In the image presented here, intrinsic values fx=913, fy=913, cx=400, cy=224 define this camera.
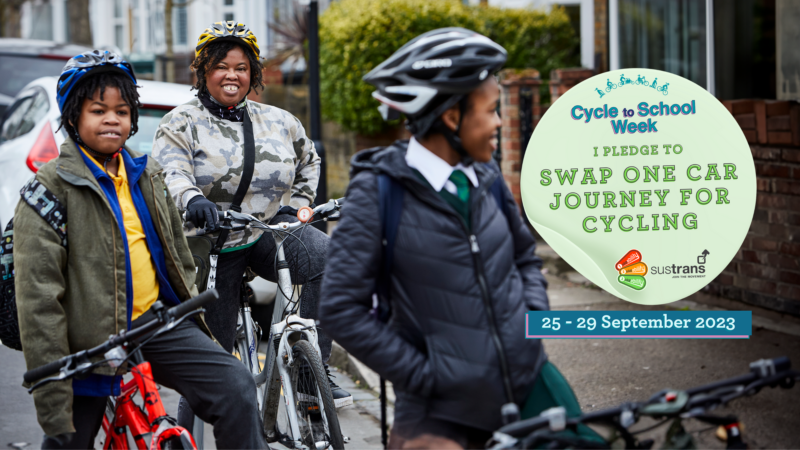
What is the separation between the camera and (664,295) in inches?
150

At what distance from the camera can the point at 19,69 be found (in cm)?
1167

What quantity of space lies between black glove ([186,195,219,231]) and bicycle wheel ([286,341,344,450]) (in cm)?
67

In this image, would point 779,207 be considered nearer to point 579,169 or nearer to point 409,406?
point 579,169

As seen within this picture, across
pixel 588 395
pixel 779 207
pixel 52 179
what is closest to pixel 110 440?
pixel 52 179

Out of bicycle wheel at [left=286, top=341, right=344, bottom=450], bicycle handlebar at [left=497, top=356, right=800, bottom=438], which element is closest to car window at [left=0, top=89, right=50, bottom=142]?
bicycle wheel at [left=286, top=341, right=344, bottom=450]

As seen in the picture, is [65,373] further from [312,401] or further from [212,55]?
[212,55]

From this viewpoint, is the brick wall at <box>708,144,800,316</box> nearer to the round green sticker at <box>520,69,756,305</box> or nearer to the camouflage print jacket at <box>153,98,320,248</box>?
the round green sticker at <box>520,69,756,305</box>

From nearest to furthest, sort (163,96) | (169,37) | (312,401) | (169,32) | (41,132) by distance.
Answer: (312,401), (163,96), (41,132), (169,32), (169,37)

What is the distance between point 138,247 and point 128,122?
44 centimetres

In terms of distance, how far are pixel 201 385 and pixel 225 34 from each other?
5.59 ft

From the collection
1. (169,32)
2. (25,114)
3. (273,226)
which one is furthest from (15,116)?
(169,32)

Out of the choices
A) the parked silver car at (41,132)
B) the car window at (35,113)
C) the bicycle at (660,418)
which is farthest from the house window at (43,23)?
the bicycle at (660,418)

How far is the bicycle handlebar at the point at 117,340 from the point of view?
2.76 m

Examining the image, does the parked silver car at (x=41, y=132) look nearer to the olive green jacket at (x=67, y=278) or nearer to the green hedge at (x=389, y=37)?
the olive green jacket at (x=67, y=278)
